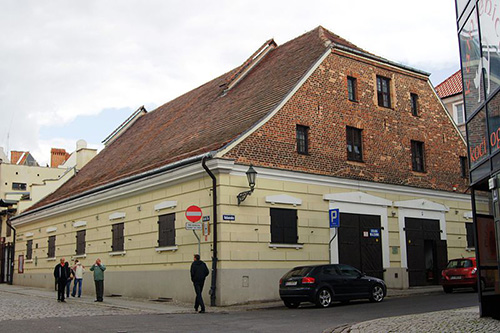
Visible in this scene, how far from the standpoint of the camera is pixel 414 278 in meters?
24.9

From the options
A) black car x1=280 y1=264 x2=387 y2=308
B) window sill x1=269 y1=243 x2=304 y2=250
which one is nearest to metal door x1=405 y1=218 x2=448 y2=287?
window sill x1=269 y1=243 x2=304 y2=250

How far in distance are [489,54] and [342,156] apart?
37.9 feet

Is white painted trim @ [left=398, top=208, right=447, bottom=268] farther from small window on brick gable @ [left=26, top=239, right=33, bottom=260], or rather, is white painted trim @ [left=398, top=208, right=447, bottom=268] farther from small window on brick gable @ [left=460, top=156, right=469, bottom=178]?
small window on brick gable @ [left=26, top=239, right=33, bottom=260]

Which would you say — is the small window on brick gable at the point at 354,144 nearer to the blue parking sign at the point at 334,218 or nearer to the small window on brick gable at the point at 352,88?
the small window on brick gable at the point at 352,88

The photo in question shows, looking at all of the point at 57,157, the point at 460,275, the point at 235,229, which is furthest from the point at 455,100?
the point at 57,157

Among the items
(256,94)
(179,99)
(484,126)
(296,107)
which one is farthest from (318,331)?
(179,99)

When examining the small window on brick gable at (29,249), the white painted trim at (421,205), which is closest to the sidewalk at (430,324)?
the white painted trim at (421,205)

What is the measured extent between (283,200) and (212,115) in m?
6.43

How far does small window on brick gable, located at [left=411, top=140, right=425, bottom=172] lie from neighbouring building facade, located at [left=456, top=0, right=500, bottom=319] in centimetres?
1301

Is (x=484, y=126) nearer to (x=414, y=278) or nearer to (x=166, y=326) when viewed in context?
(x=166, y=326)

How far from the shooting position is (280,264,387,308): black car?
17.1 meters

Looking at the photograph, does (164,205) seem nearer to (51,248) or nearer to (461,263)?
(461,263)

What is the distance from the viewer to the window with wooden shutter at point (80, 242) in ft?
93.6

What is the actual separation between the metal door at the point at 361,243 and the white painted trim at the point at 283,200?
8.10ft
